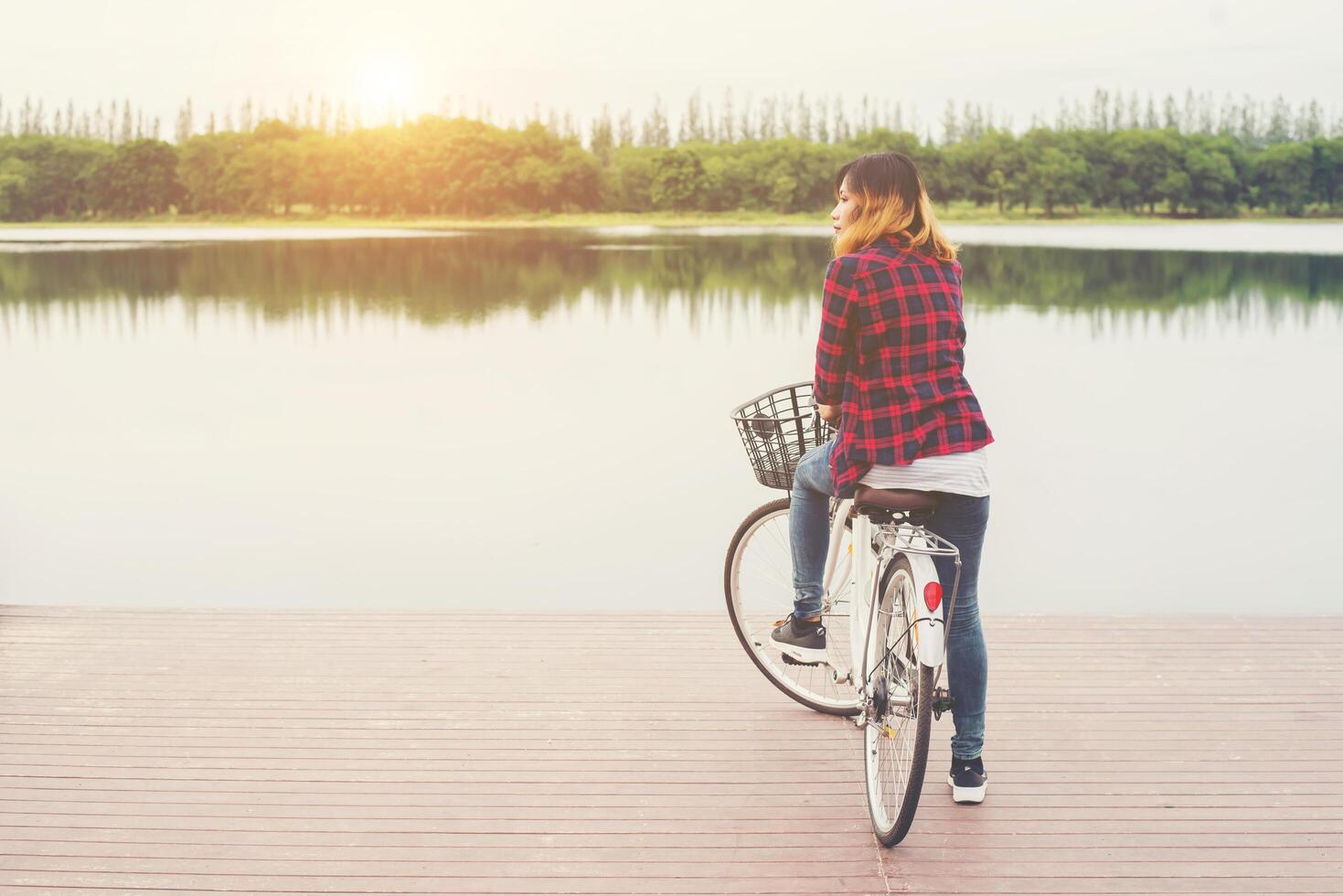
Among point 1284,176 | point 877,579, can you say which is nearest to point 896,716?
point 877,579

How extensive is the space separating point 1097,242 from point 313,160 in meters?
31.0

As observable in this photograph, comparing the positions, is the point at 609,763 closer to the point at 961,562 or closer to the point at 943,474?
the point at 961,562

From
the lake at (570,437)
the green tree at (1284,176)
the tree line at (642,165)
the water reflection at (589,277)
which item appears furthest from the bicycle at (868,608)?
the green tree at (1284,176)

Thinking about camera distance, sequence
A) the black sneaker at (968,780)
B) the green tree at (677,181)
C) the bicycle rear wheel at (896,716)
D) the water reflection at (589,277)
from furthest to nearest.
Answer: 1. the green tree at (677,181)
2. the water reflection at (589,277)
3. the black sneaker at (968,780)
4. the bicycle rear wheel at (896,716)

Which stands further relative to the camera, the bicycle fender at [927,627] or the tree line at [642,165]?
the tree line at [642,165]

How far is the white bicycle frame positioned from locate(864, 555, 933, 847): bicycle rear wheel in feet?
0.08

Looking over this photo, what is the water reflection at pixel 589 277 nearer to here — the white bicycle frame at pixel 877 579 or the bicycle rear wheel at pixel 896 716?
the white bicycle frame at pixel 877 579

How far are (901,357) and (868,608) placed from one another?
704 mm

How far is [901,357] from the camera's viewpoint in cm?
284

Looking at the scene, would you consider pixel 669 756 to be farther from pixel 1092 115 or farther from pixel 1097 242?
pixel 1092 115

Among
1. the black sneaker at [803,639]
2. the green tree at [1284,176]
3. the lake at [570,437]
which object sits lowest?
the lake at [570,437]

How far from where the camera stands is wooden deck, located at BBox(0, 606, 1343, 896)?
9.37ft

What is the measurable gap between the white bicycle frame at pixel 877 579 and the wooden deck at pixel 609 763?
1.06 ft

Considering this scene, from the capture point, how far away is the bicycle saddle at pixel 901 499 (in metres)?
2.87
